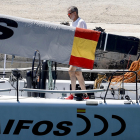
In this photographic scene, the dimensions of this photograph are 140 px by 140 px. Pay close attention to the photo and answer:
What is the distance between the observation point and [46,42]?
431cm

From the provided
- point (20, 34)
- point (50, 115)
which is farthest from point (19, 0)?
point (50, 115)

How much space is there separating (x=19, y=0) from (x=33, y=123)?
1342 centimetres

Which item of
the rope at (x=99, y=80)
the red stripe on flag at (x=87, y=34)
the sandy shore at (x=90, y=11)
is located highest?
the sandy shore at (x=90, y=11)

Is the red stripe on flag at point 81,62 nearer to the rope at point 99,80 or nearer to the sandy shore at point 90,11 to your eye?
the rope at point 99,80

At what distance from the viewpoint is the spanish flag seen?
168 inches

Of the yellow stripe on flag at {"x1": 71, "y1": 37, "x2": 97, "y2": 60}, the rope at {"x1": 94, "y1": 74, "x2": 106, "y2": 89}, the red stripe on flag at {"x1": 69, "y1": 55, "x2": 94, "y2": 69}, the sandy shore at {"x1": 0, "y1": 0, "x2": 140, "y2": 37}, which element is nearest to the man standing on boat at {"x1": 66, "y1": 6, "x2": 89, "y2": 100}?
the red stripe on flag at {"x1": 69, "y1": 55, "x2": 94, "y2": 69}

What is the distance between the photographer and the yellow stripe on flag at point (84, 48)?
430 cm

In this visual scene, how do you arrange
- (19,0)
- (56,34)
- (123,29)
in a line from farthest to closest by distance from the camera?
(19,0) → (123,29) → (56,34)

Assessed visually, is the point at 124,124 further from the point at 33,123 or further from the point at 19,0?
the point at 19,0

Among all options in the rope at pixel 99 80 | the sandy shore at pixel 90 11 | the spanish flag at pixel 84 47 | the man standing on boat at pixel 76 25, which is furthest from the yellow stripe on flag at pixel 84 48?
the sandy shore at pixel 90 11

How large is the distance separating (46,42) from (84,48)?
0.60 m

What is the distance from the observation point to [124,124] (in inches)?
142

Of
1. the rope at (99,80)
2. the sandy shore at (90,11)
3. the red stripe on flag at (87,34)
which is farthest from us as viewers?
the sandy shore at (90,11)

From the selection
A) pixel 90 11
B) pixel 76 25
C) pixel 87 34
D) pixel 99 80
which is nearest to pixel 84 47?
pixel 87 34
